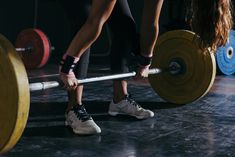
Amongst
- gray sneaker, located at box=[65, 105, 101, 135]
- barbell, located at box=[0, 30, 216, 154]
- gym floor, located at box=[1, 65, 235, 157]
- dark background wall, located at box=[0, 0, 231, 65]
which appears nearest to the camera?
gym floor, located at box=[1, 65, 235, 157]

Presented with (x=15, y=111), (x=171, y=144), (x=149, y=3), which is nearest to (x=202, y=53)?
(x=149, y=3)

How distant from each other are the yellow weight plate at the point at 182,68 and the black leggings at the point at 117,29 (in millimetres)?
317

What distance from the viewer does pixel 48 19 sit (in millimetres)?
4102

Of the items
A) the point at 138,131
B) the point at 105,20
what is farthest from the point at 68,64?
the point at 138,131

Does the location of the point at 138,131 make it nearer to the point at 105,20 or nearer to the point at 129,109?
the point at 129,109

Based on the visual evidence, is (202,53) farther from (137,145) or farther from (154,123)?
(137,145)

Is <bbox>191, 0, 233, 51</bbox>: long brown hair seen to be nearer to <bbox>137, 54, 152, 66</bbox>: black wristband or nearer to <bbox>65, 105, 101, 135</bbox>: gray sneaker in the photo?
<bbox>137, 54, 152, 66</bbox>: black wristband

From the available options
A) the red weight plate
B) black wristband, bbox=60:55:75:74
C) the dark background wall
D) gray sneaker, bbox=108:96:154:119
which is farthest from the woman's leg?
the dark background wall

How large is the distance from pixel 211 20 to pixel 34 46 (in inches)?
79.3

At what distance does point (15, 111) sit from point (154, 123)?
2.29ft

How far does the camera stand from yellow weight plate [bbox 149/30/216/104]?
1990 millimetres

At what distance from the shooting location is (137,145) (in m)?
1.39

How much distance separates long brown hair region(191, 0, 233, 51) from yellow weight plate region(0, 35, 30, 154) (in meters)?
0.64

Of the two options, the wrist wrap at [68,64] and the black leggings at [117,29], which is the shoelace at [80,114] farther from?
the wrist wrap at [68,64]
